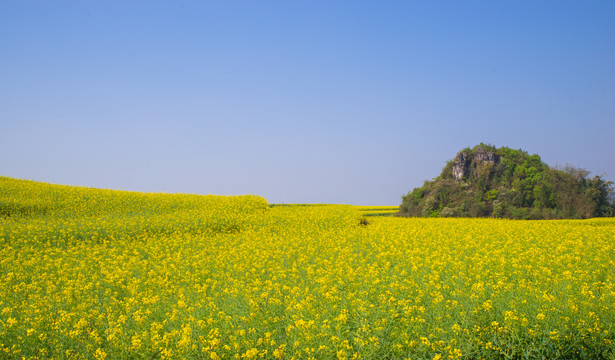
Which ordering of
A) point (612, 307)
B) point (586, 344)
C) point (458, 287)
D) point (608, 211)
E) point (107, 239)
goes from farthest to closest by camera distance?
1. point (608, 211)
2. point (107, 239)
3. point (458, 287)
4. point (612, 307)
5. point (586, 344)

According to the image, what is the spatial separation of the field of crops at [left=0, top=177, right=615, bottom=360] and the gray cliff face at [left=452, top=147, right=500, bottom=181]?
22.8 m

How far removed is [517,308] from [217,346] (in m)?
4.56

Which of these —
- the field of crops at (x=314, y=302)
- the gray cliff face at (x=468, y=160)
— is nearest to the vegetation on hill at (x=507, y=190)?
the gray cliff face at (x=468, y=160)

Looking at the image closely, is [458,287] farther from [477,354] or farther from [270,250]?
[270,250]

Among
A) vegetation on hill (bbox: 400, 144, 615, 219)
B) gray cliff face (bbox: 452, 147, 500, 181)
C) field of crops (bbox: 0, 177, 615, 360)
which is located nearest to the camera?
field of crops (bbox: 0, 177, 615, 360)

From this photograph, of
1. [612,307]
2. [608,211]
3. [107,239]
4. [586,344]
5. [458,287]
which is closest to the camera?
[586,344]

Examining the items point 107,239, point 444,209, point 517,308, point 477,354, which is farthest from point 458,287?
point 444,209

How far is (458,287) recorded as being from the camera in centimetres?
717

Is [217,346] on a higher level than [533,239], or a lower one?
lower

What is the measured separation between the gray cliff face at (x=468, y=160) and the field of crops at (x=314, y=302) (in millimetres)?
22788

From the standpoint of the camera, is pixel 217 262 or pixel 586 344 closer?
pixel 586 344

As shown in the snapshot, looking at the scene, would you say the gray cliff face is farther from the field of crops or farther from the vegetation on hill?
the field of crops

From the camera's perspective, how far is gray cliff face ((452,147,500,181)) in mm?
37219

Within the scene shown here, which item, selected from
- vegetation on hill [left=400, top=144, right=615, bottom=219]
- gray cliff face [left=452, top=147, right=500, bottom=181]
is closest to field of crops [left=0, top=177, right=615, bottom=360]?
vegetation on hill [left=400, top=144, right=615, bottom=219]
